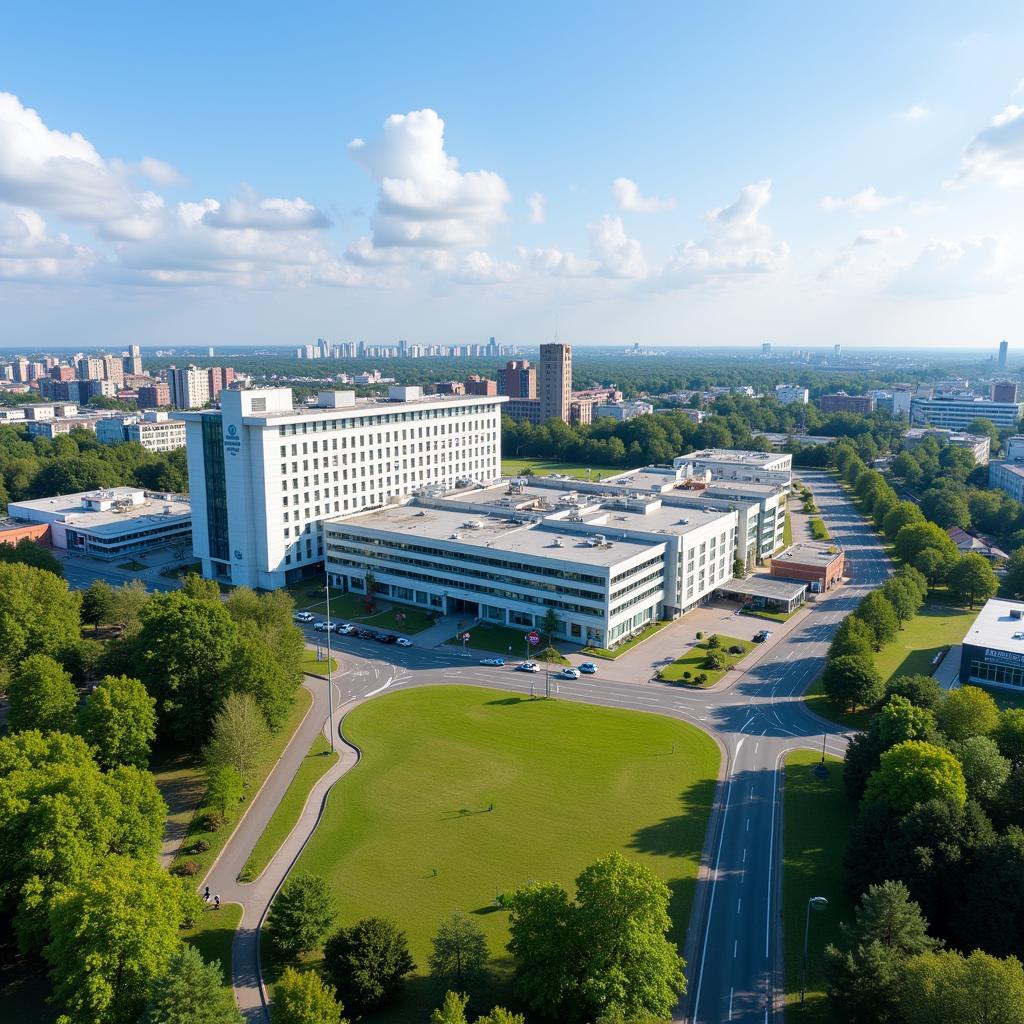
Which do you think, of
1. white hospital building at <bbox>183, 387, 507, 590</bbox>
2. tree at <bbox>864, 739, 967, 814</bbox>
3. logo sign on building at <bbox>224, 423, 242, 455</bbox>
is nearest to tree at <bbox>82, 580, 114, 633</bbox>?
white hospital building at <bbox>183, 387, 507, 590</bbox>

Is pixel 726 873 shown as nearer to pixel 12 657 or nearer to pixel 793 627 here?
pixel 793 627

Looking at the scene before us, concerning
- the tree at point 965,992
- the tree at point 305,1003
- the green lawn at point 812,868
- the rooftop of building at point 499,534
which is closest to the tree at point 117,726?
the tree at point 305,1003

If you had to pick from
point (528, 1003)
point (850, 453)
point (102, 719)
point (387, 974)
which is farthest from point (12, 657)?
point (850, 453)

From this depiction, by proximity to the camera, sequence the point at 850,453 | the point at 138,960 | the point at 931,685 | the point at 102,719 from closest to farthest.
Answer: the point at 138,960 → the point at 102,719 → the point at 931,685 → the point at 850,453

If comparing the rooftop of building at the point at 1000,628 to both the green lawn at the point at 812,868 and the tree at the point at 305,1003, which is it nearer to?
the green lawn at the point at 812,868

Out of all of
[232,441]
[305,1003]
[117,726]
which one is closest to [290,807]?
[117,726]

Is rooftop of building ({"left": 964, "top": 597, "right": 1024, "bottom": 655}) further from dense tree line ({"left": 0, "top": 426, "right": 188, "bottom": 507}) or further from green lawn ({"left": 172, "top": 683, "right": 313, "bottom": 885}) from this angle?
dense tree line ({"left": 0, "top": 426, "right": 188, "bottom": 507})
